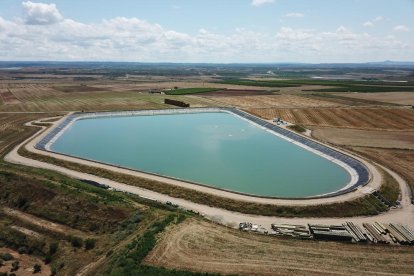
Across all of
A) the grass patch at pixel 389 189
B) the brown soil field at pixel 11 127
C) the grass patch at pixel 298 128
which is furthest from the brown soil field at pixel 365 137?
the brown soil field at pixel 11 127

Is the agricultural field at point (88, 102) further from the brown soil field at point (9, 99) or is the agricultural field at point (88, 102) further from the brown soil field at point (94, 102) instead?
the brown soil field at point (9, 99)

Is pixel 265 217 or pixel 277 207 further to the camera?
pixel 277 207

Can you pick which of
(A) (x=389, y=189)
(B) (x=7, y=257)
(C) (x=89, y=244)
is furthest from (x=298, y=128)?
(B) (x=7, y=257)

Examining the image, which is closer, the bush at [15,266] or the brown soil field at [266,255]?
the brown soil field at [266,255]

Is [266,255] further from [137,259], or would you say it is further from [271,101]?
[271,101]

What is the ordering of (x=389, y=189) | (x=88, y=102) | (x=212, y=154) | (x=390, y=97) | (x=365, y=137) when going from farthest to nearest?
(x=390, y=97) → (x=88, y=102) → (x=365, y=137) → (x=212, y=154) → (x=389, y=189)

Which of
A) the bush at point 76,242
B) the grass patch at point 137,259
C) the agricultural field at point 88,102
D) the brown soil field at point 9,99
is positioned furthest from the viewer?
the brown soil field at point 9,99

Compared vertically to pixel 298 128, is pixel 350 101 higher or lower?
lower

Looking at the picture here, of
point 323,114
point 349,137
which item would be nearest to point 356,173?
point 349,137
